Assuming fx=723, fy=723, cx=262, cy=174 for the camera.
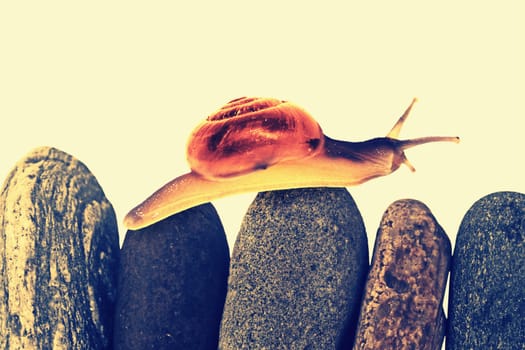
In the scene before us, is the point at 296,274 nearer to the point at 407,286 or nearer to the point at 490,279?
the point at 407,286

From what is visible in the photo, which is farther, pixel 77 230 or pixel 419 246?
pixel 77 230

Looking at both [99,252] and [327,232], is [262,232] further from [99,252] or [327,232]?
[99,252]

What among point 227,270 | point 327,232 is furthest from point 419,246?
point 227,270

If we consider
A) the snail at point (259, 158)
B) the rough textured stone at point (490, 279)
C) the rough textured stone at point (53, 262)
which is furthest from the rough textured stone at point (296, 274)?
the rough textured stone at point (53, 262)

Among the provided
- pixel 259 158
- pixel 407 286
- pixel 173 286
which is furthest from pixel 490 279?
pixel 173 286

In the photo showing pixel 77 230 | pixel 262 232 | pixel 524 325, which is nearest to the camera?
pixel 524 325

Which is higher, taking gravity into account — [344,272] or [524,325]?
[344,272]

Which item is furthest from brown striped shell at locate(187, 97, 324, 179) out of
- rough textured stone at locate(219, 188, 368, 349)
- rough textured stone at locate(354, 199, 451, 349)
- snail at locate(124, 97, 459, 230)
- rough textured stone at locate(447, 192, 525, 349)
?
rough textured stone at locate(447, 192, 525, 349)
